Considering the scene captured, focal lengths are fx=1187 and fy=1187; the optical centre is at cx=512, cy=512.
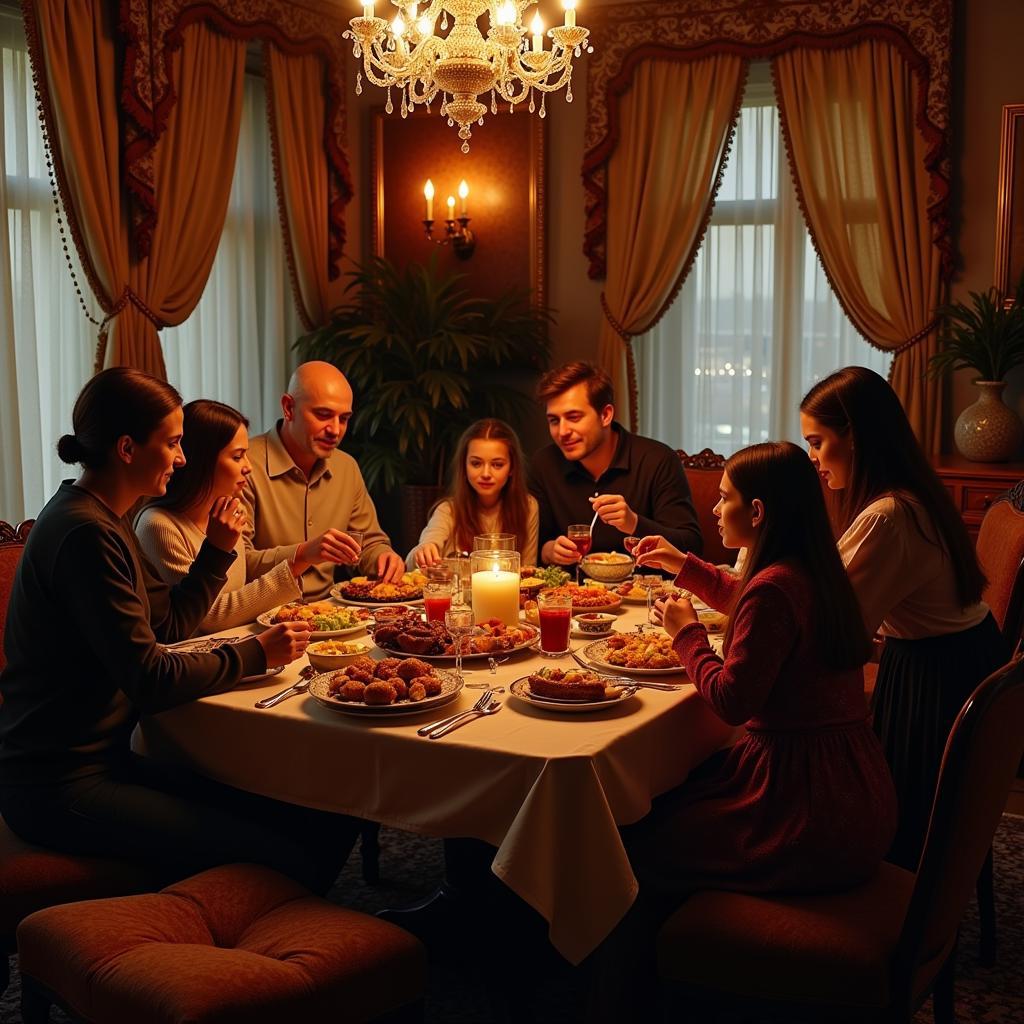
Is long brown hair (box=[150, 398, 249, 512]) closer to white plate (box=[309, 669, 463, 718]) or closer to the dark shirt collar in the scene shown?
white plate (box=[309, 669, 463, 718])

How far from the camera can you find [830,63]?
17.5 ft

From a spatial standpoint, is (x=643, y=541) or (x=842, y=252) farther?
(x=842, y=252)

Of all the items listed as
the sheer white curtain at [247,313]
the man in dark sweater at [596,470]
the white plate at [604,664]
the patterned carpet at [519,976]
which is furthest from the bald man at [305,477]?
the sheer white curtain at [247,313]

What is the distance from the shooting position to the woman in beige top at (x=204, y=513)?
2.83m

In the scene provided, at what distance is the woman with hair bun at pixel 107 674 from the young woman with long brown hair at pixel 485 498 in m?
1.25

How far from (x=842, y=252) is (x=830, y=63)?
2.76 ft

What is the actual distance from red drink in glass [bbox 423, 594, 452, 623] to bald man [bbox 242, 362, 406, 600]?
0.85m

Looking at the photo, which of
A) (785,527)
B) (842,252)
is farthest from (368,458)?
(785,527)

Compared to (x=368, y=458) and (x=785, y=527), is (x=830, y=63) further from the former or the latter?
(x=785, y=527)

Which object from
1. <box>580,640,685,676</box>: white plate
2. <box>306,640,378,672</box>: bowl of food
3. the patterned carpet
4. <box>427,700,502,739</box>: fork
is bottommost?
the patterned carpet

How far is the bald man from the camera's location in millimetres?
3533

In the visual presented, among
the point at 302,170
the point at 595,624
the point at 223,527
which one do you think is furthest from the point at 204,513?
the point at 302,170

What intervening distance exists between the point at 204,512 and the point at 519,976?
1383mm

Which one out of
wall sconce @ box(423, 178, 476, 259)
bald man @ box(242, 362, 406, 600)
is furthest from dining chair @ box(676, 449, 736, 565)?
wall sconce @ box(423, 178, 476, 259)
